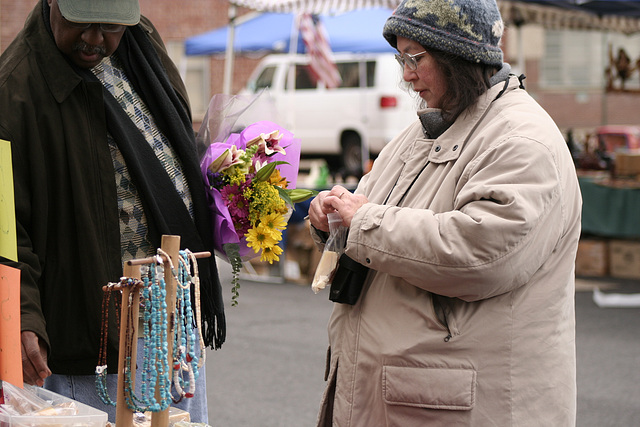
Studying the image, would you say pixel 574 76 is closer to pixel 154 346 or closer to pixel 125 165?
pixel 125 165

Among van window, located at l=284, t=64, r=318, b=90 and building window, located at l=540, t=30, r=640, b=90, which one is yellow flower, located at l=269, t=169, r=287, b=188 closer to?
van window, located at l=284, t=64, r=318, b=90

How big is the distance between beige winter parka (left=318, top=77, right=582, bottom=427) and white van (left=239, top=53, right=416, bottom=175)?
11.3 meters

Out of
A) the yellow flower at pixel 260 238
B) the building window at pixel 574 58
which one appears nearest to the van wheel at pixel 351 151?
the yellow flower at pixel 260 238

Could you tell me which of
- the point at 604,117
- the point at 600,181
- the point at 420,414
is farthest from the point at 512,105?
the point at 604,117

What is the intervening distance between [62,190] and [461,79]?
1089 millimetres

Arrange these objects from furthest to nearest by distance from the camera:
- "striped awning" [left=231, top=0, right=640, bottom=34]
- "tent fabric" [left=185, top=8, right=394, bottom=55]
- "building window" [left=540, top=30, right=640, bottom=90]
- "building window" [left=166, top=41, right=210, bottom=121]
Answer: "building window" [left=540, top=30, right=640, bottom=90] < "building window" [left=166, top=41, right=210, bottom=121] < "tent fabric" [left=185, top=8, right=394, bottom=55] < "striped awning" [left=231, top=0, right=640, bottom=34]

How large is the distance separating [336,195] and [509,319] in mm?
569

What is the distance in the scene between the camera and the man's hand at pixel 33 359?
1908mm

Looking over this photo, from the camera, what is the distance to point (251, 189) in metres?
2.23

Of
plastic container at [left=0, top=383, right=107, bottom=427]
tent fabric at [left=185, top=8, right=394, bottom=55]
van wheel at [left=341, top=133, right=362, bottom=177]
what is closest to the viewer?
plastic container at [left=0, top=383, right=107, bottom=427]

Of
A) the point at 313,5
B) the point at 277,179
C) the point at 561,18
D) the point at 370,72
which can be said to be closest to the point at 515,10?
the point at 561,18

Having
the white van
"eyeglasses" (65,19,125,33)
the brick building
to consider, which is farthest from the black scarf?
the brick building

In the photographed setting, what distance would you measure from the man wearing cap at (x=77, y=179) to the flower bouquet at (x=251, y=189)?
0.12 m

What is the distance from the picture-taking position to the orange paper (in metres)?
1.64
